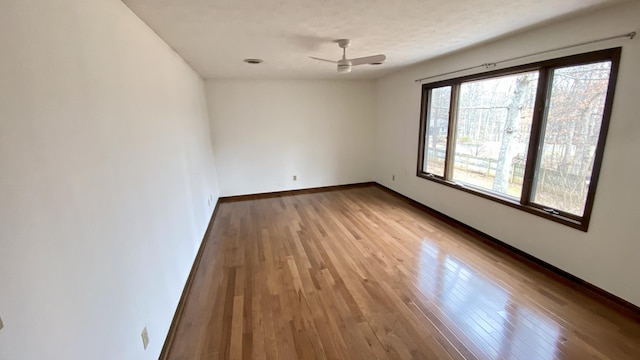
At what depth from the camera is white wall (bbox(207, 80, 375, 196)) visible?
4.87m

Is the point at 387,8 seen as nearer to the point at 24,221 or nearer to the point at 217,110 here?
the point at 24,221

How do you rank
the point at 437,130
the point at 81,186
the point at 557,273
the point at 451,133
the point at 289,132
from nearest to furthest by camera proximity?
the point at 81,186 → the point at 557,273 → the point at 451,133 → the point at 437,130 → the point at 289,132

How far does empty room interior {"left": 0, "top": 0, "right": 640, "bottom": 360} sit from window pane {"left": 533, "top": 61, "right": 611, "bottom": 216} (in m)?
0.01

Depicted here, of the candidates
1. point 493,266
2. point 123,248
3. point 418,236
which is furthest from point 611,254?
point 123,248

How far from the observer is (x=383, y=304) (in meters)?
2.21

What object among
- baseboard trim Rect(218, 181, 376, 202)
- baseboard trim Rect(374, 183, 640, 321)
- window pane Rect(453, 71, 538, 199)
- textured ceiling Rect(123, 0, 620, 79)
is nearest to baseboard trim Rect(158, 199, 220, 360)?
baseboard trim Rect(218, 181, 376, 202)

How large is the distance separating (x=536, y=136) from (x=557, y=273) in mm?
1316

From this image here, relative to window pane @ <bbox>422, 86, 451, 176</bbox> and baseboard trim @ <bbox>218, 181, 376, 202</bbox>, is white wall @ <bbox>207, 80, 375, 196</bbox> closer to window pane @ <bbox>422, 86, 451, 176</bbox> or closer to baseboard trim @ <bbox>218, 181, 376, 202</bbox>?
baseboard trim @ <bbox>218, 181, 376, 202</bbox>

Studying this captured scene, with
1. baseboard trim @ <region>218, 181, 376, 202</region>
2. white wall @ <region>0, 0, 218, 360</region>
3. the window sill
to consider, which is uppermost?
white wall @ <region>0, 0, 218, 360</region>

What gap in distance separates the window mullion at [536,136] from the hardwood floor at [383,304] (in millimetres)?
760

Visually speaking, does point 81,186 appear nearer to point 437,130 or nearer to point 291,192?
point 437,130

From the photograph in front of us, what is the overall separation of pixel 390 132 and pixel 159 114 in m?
4.06

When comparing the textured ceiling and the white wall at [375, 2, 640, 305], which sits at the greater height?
the textured ceiling

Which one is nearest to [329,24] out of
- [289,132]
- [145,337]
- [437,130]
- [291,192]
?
[145,337]
